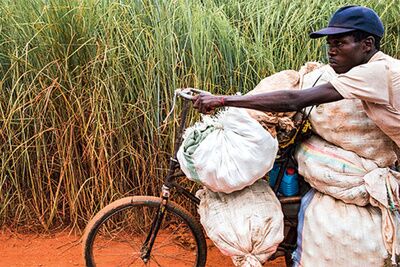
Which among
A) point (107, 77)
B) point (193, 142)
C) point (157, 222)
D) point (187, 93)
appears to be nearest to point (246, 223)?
point (193, 142)

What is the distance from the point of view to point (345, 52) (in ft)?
8.02

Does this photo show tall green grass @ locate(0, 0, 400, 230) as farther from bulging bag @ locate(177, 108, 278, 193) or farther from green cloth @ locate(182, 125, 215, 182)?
bulging bag @ locate(177, 108, 278, 193)

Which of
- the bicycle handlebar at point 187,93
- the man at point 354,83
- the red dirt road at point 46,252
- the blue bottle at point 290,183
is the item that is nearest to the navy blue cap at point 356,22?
the man at point 354,83

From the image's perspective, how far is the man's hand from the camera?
2.43 meters

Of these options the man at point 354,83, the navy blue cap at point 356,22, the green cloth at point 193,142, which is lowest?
the green cloth at point 193,142

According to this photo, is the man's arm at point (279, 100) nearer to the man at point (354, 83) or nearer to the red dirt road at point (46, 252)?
the man at point (354, 83)

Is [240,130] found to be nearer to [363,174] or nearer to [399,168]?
[363,174]

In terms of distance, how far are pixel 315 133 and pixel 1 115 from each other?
2.29 meters

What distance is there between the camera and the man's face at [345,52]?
242 centimetres

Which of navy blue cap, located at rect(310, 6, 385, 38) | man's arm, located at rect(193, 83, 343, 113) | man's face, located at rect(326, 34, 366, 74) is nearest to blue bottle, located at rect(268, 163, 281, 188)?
man's arm, located at rect(193, 83, 343, 113)

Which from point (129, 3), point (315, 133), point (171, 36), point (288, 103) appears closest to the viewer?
point (288, 103)

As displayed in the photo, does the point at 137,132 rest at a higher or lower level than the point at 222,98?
lower

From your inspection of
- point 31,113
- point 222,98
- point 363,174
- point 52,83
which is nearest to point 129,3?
point 52,83

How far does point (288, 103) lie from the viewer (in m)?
2.37
